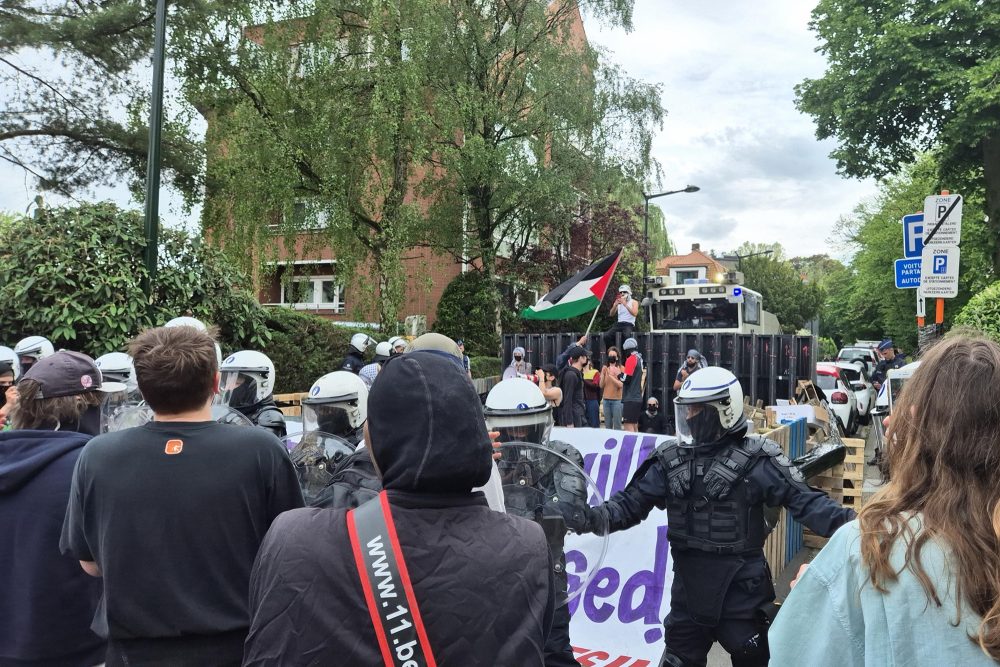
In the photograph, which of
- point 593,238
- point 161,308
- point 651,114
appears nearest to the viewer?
point 161,308

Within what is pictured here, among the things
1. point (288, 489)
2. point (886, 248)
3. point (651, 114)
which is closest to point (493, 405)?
point (288, 489)

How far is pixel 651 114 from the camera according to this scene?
74.6ft

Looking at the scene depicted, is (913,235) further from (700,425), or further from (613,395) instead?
(700,425)

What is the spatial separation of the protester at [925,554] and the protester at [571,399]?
10118 mm

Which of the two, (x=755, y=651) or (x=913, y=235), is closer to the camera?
(x=755, y=651)

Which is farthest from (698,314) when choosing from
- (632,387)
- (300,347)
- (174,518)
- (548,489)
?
(174,518)

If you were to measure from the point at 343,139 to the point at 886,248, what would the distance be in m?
30.1

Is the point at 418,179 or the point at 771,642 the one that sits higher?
the point at 418,179

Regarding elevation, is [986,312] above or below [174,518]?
above

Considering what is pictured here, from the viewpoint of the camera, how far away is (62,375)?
120 inches

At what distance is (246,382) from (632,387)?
7.98 meters

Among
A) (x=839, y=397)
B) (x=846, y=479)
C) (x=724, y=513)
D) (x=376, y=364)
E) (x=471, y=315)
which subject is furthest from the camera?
(x=471, y=315)

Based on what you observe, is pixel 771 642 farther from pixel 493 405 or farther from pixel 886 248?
pixel 886 248

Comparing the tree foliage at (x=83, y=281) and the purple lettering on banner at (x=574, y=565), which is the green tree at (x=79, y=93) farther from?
the purple lettering on banner at (x=574, y=565)
